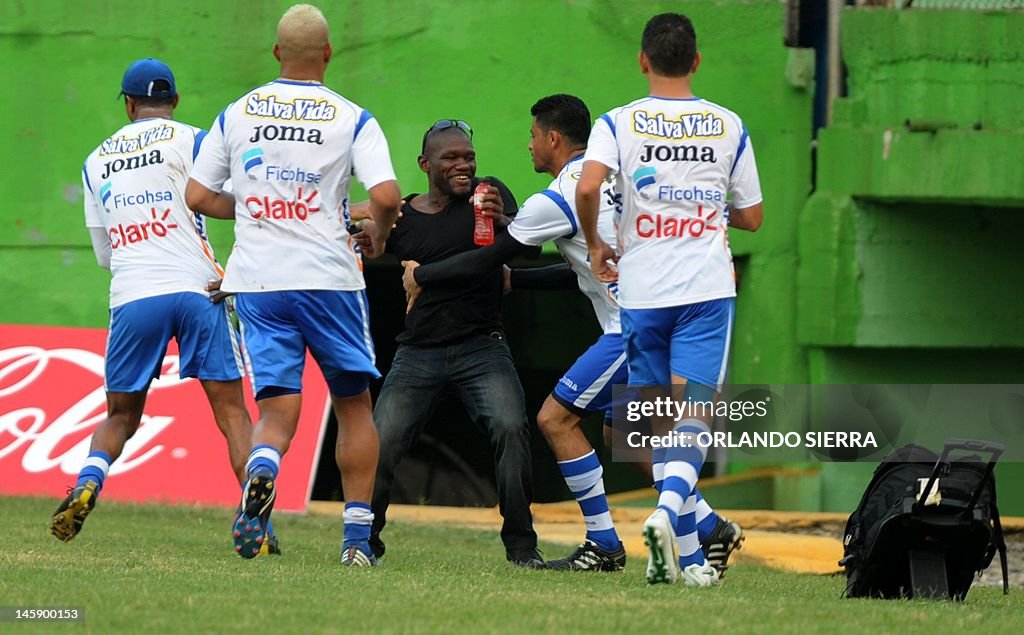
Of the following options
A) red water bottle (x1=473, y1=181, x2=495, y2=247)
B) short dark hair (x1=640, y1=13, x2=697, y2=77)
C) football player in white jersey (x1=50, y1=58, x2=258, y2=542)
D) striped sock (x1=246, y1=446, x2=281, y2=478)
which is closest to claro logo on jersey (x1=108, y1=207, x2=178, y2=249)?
football player in white jersey (x1=50, y1=58, x2=258, y2=542)

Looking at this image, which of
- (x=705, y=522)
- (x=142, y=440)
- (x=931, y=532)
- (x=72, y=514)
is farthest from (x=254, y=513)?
(x=142, y=440)

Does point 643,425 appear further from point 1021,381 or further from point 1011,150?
point 1021,381

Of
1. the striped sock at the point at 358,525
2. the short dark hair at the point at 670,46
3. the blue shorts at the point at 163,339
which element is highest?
the short dark hair at the point at 670,46

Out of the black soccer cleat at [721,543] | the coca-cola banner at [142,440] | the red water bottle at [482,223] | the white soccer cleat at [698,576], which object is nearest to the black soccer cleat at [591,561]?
the black soccer cleat at [721,543]

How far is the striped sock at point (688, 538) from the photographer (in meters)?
6.81

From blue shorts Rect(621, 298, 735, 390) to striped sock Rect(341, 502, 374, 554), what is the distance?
1.33m

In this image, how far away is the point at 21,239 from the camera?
13.1m

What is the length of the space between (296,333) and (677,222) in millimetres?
1626

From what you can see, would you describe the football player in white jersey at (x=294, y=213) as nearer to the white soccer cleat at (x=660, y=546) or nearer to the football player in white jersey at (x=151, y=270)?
the football player in white jersey at (x=151, y=270)

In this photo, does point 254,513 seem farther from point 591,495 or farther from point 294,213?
point 591,495

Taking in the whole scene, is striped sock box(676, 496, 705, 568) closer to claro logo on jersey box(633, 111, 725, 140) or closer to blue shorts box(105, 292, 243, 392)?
claro logo on jersey box(633, 111, 725, 140)

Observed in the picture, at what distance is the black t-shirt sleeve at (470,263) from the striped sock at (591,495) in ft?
3.22

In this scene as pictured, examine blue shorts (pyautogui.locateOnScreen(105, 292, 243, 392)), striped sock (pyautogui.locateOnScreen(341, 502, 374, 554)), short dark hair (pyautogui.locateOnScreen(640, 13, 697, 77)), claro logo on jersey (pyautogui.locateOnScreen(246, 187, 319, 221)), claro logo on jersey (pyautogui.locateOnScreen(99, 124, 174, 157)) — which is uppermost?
short dark hair (pyautogui.locateOnScreen(640, 13, 697, 77))

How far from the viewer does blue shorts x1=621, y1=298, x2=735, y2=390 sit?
6.75 metres
